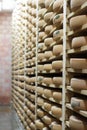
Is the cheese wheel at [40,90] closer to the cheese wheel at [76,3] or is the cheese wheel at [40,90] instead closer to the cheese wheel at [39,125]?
the cheese wheel at [39,125]

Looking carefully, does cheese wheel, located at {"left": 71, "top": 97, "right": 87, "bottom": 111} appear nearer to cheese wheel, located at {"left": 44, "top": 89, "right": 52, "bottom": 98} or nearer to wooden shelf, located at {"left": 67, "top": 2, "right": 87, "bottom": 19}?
wooden shelf, located at {"left": 67, "top": 2, "right": 87, "bottom": 19}

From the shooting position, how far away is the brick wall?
10578 mm

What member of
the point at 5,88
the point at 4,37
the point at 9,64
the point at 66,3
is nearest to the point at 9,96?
the point at 5,88

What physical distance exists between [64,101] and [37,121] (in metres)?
1.53

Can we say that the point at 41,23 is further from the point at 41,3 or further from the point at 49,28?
the point at 49,28

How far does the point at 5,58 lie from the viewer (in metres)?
10.6

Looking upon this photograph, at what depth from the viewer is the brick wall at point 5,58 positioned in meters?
10.6

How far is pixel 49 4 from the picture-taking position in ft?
11.3

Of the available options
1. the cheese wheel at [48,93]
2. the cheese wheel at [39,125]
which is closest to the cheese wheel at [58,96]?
the cheese wheel at [48,93]

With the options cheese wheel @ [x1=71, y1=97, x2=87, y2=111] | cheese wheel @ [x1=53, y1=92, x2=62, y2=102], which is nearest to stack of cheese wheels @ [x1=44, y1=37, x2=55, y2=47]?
cheese wheel @ [x1=53, y1=92, x2=62, y2=102]

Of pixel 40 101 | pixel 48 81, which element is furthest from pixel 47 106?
pixel 40 101

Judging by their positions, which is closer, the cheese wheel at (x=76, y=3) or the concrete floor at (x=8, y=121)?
the cheese wheel at (x=76, y=3)

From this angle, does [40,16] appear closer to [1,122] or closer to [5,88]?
[1,122]

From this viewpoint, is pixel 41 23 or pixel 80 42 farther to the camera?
pixel 41 23
